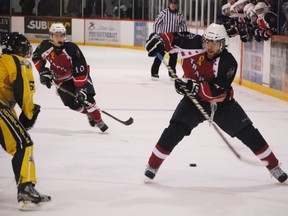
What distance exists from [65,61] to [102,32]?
43.4ft

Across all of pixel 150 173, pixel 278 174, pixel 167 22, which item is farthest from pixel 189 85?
pixel 167 22

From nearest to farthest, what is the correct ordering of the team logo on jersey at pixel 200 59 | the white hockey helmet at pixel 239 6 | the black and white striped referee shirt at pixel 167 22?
the team logo on jersey at pixel 200 59, the white hockey helmet at pixel 239 6, the black and white striped referee shirt at pixel 167 22

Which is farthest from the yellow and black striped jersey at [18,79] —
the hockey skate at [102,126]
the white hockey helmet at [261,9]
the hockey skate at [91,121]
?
the white hockey helmet at [261,9]


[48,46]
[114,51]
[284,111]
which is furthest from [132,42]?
[48,46]

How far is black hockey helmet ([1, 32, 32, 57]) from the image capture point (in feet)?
11.2

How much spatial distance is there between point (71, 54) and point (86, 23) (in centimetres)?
1366

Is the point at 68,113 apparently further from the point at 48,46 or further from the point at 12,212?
the point at 12,212

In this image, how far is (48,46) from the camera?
5691 millimetres

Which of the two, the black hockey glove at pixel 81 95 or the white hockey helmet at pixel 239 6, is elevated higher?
the white hockey helmet at pixel 239 6

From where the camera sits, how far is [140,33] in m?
17.8

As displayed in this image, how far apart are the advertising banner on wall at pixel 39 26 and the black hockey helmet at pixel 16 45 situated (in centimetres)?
1603

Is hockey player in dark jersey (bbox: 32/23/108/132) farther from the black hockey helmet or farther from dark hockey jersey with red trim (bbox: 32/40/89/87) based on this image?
the black hockey helmet

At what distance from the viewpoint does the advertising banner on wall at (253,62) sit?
8789mm

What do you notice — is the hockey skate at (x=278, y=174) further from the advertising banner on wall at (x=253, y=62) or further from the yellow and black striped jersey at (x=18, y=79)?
the advertising banner on wall at (x=253, y=62)
